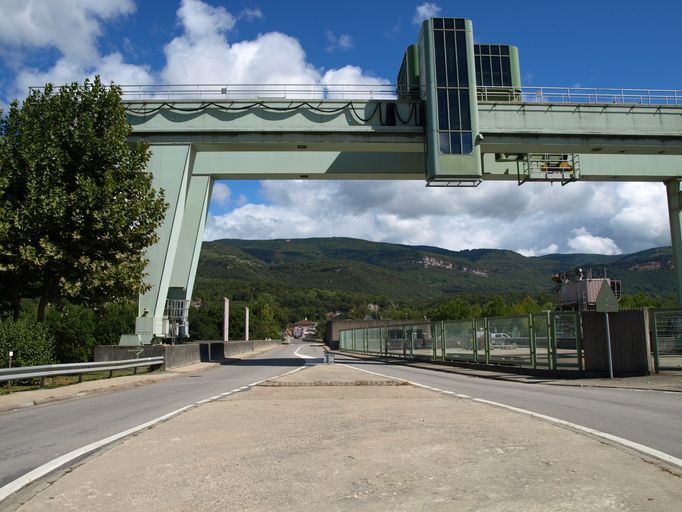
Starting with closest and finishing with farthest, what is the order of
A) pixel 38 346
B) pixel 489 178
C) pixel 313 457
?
pixel 313 457 < pixel 38 346 < pixel 489 178

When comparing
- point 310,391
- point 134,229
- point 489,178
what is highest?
point 489,178

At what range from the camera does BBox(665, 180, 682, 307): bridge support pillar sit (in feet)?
106

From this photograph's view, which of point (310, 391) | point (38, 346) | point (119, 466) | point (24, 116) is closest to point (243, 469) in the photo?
point (119, 466)

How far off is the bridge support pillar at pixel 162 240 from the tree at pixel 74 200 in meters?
2.59

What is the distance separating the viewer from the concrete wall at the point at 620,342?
55.9 feet

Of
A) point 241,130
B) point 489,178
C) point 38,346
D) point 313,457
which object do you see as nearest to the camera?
point 313,457

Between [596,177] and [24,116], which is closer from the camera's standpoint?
[24,116]

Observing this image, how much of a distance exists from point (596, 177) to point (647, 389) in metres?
19.2

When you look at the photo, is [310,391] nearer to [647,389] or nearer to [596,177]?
[647,389]

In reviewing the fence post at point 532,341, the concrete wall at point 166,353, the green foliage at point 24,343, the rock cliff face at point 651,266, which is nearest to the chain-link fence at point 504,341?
the fence post at point 532,341

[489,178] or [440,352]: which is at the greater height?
[489,178]

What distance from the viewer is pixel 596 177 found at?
31188mm

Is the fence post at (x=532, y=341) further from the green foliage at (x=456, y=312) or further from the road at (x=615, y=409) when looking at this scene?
the green foliage at (x=456, y=312)

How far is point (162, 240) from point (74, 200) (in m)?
5.75
